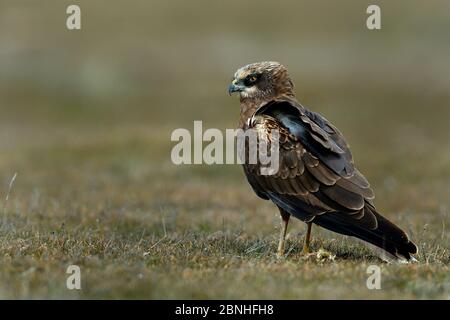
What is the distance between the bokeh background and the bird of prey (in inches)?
14.9

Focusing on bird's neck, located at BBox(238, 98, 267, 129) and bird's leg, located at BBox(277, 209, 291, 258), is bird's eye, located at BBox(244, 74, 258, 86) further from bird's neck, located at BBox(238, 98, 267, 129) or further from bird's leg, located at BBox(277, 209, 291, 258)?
bird's leg, located at BBox(277, 209, 291, 258)

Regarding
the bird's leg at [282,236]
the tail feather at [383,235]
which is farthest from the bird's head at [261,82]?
the tail feather at [383,235]

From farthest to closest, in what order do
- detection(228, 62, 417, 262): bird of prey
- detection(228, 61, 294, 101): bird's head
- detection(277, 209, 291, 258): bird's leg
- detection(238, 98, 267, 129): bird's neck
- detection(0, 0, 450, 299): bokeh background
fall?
detection(228, 61, 294, 101): bird's head, detection(238, 98, 267, 129): bird's neck, detection(277, 209, 291, 258): bird's leg, detection(228, 62, 417, 262): bird of prey, detection(0, 0, 450, 299): bokeh background

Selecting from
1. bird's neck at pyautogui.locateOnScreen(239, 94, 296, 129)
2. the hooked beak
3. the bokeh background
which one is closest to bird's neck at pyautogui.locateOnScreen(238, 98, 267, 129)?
bird's neck at pyautogui.locateOnScreen(239, 94, 296, 129)

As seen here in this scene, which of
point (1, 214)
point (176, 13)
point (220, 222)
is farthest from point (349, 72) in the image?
point (1, 214)

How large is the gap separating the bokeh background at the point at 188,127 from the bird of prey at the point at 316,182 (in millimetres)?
380

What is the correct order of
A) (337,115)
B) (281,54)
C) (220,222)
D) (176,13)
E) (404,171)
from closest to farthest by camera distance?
(220,222) < (404,171) < (337,115) < (281,54) < (176,13)

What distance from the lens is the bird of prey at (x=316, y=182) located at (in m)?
7.82

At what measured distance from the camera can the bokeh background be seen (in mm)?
7113

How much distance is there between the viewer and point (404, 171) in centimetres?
1872

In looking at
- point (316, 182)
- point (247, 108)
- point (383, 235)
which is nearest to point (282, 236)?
point (316, 182)

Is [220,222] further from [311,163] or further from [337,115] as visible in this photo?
[337,115]
